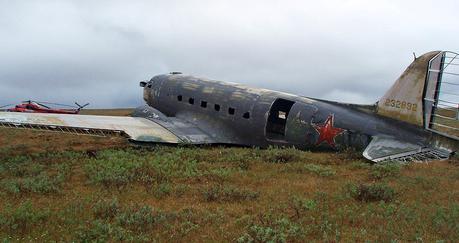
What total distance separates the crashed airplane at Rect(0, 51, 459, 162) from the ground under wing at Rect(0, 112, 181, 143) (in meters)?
0.04

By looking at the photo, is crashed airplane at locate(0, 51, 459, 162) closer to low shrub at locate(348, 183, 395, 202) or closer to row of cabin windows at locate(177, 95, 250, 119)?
row of cabin windows at locate(177, 95, 250, 119)

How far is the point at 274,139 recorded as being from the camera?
20484 millimetres

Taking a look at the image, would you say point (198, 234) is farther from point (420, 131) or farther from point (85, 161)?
point (420, 131)

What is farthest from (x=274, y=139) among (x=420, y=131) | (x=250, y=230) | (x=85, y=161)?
(x=250, y=230)

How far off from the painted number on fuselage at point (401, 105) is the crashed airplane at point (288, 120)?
0.04 metres

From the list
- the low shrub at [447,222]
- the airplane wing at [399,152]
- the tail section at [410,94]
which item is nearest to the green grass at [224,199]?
the low shrub at [447,222]

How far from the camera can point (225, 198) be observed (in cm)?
1040

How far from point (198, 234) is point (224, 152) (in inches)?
418

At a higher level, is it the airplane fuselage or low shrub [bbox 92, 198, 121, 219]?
the airplane fuselage

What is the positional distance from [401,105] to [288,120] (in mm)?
4785

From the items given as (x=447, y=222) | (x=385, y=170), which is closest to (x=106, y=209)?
(x=447, y=222)

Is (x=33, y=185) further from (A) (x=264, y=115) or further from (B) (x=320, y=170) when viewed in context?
(A) (x=264, y=115)

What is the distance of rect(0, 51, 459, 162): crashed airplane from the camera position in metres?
16.3

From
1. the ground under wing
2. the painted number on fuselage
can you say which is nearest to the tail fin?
the painted number on fuselage
